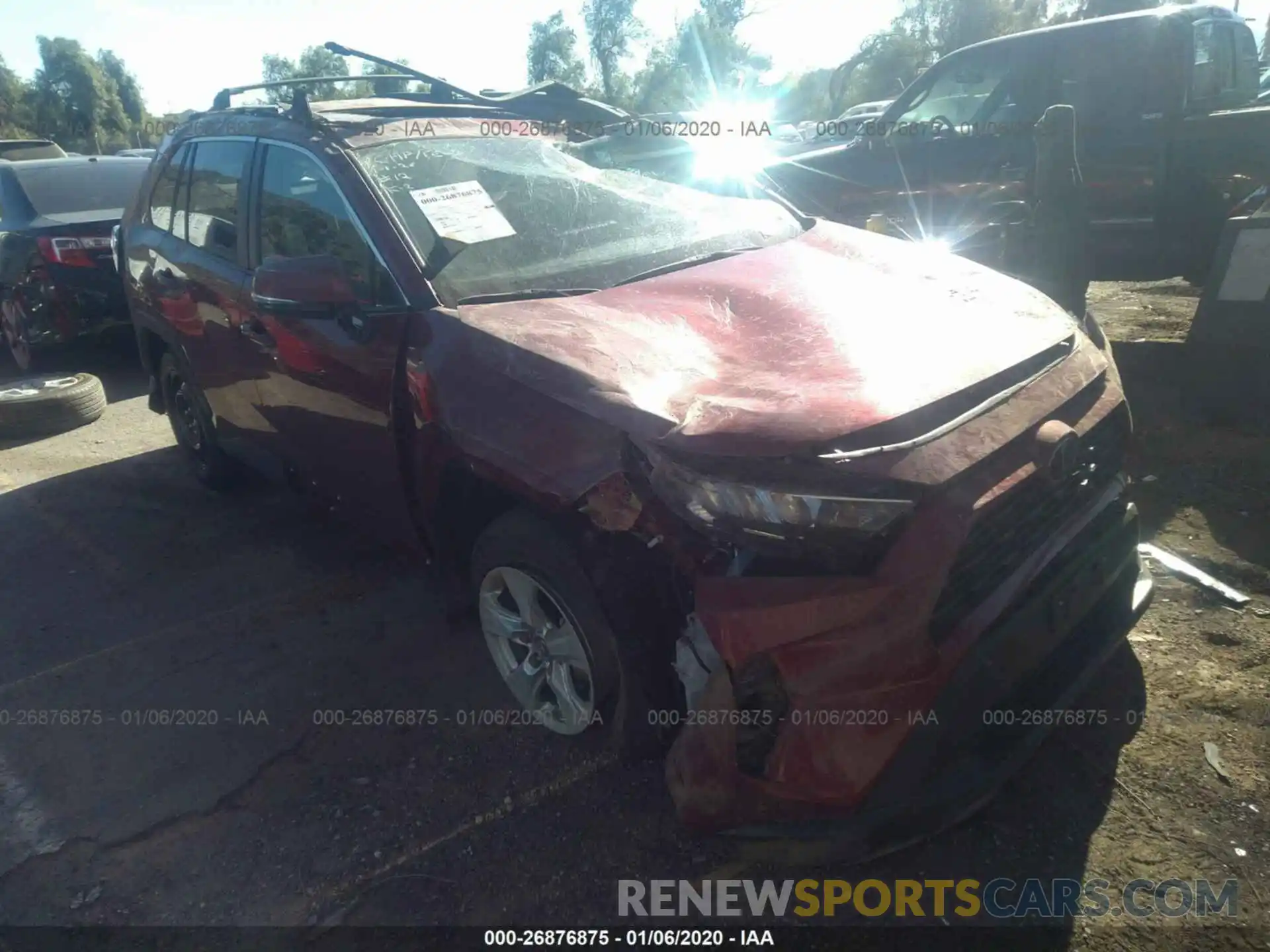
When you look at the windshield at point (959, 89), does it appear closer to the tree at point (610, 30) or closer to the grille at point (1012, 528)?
the grille at point (1012, 528)

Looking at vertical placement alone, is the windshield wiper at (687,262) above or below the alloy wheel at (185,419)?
above

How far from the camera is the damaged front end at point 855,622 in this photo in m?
1.79

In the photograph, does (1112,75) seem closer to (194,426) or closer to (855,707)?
(855,707)

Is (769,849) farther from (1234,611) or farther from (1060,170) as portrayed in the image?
(1060,170)

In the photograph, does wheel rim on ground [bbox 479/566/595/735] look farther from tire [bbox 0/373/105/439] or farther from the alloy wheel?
tire [bbox 0/373/105/439]

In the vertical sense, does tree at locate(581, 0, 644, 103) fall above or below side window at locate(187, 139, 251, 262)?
above

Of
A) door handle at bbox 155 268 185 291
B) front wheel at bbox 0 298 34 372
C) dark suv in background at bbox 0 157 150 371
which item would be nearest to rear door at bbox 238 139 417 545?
door handle at bbox 155 268 185 291

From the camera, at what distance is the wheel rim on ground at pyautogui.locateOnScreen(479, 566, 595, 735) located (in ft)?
8.12

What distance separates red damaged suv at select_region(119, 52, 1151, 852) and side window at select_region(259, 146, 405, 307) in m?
0.01

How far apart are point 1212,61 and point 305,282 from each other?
638 cm

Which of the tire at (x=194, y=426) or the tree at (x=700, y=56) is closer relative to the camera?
the tire at (x=194, y=426)

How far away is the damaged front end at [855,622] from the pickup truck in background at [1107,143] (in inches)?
161

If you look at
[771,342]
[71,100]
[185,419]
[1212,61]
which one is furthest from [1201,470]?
[71,100]

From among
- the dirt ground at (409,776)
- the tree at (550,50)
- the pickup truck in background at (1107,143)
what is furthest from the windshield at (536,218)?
the tree at (550,50)
